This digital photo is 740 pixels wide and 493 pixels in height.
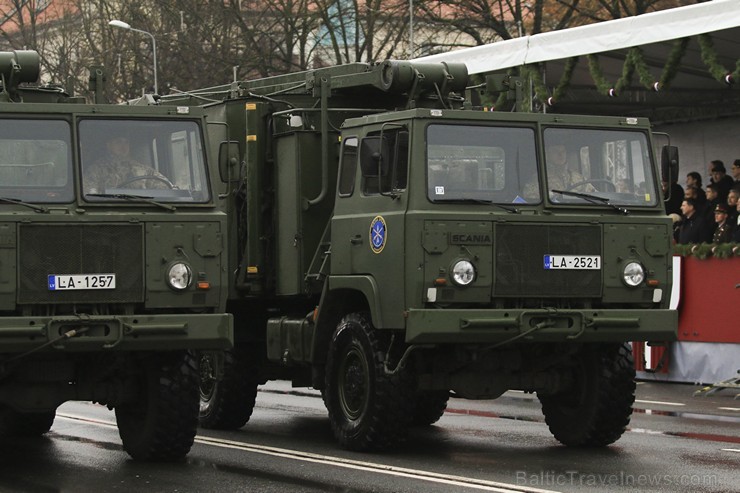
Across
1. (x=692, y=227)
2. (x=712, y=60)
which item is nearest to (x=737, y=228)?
(x=692, y=227)

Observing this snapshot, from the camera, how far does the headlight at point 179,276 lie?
12.4 metres

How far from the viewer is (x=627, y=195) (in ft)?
44.9

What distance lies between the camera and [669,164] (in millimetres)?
13953

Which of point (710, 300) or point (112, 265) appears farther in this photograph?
point (710, 300)

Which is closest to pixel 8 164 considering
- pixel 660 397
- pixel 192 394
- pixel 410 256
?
pixel 192 394

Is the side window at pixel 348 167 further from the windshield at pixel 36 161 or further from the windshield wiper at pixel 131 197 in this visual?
the windshield at pixel 36 161

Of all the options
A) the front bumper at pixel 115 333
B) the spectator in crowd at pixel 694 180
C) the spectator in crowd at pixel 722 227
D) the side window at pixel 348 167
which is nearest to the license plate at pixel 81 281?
the front bumper at pixel 115 333

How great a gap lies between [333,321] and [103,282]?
9.09 ft

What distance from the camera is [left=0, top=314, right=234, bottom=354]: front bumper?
11.8m

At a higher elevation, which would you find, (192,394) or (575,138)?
(575,138)

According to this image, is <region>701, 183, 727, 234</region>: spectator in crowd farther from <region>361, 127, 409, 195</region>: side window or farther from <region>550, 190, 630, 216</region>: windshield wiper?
<region>361, 127, 409, 195</region>: side window

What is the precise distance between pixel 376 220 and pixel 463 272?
0.98 metres

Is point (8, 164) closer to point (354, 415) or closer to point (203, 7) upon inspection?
point (354, 415)

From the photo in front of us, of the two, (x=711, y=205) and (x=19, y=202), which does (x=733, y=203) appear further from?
(x=19, y=202)
